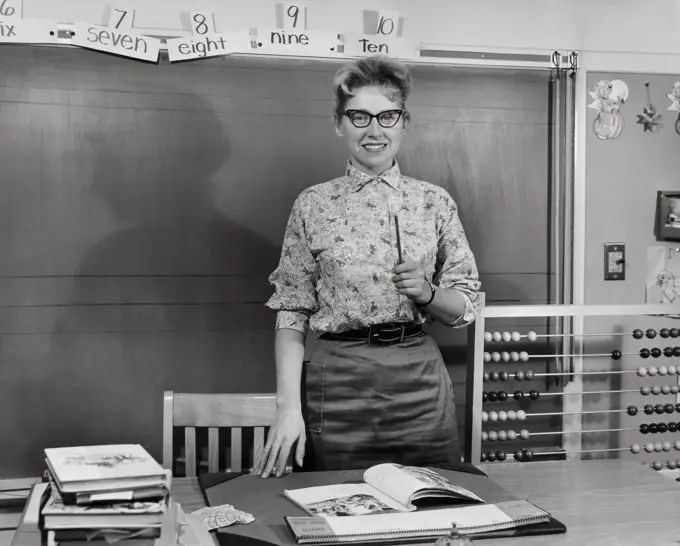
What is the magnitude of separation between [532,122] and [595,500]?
1669 mm

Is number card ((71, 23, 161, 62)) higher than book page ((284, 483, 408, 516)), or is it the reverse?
number card ((71, 23, 161, 62))

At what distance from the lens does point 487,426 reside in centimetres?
297

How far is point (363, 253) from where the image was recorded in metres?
2.11

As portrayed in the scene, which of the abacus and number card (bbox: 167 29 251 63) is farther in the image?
the abacus

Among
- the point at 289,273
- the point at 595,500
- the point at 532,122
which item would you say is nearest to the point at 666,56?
the point at 532,122

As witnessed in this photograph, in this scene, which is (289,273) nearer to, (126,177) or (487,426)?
(126,177)

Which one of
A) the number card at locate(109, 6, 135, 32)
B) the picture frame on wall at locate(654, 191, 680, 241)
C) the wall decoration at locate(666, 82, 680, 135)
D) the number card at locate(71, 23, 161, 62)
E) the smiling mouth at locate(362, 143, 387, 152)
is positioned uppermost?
the number card at locate(109, 6, 135, 32)

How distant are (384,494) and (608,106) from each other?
1998 millimetres

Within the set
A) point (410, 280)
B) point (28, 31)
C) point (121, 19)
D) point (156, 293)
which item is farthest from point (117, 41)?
point (410, 280)

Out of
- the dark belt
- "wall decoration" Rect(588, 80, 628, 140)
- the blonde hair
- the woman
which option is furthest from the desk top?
"wall decoration" Rect(588, 80, 628, 140)

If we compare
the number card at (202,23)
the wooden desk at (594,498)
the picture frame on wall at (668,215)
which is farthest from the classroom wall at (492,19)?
the wooden desk at (594,498)

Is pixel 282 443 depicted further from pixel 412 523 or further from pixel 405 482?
pixel 412 523

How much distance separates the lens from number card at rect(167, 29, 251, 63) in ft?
8.82

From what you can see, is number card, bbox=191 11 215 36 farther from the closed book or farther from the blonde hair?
the closed book
